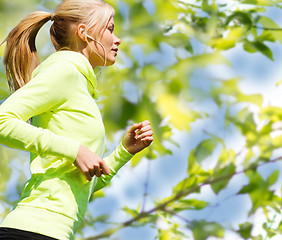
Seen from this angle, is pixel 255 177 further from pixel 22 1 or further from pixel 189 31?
pixel 22 1

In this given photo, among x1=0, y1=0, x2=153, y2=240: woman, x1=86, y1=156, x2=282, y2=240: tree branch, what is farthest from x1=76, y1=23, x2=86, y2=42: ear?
x1=86, y1=156, x2=282, y2=240: tree branch

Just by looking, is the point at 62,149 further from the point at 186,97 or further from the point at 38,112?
the point at 186,97

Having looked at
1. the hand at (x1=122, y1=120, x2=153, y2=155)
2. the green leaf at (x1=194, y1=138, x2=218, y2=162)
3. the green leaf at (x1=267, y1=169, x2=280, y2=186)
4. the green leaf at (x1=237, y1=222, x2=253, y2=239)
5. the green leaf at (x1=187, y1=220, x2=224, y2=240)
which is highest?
the hand at (x1=122, y1=120, x2=153, y2=155)

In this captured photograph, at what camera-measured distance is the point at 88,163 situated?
1.75ft

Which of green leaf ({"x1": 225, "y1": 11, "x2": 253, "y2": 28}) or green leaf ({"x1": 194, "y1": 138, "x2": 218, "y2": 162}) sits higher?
green leaf ({"x1": 225, "y1": 11, "x2": 253, "y2": 28})

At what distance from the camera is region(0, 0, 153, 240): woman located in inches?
21.1

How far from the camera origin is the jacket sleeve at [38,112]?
0.53 meters

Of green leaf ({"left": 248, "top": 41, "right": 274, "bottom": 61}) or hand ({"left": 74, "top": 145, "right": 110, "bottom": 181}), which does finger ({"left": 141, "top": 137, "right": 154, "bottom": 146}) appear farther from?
green leaf ({"left": 248, "top": 41, "right": 274, "bottom": 61})

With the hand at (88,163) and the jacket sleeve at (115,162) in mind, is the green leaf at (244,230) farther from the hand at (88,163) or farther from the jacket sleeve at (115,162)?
the hand at (88,163)

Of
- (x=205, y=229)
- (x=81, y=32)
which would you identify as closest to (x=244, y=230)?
(x=205, y=229)

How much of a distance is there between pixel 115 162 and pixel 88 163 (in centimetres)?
15

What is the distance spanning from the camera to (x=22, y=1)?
1.18m

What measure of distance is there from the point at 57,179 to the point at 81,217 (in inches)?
2.4

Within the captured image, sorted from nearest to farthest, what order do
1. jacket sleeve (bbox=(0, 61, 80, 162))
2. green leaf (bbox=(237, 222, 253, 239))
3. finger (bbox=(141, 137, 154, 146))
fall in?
jacket sleeve (bbox=(0, 61, 80, 162)) → finger (bbox=(141, 137, 154, 146)) → green leaf (bbox=(237, 222, 253, 239))
